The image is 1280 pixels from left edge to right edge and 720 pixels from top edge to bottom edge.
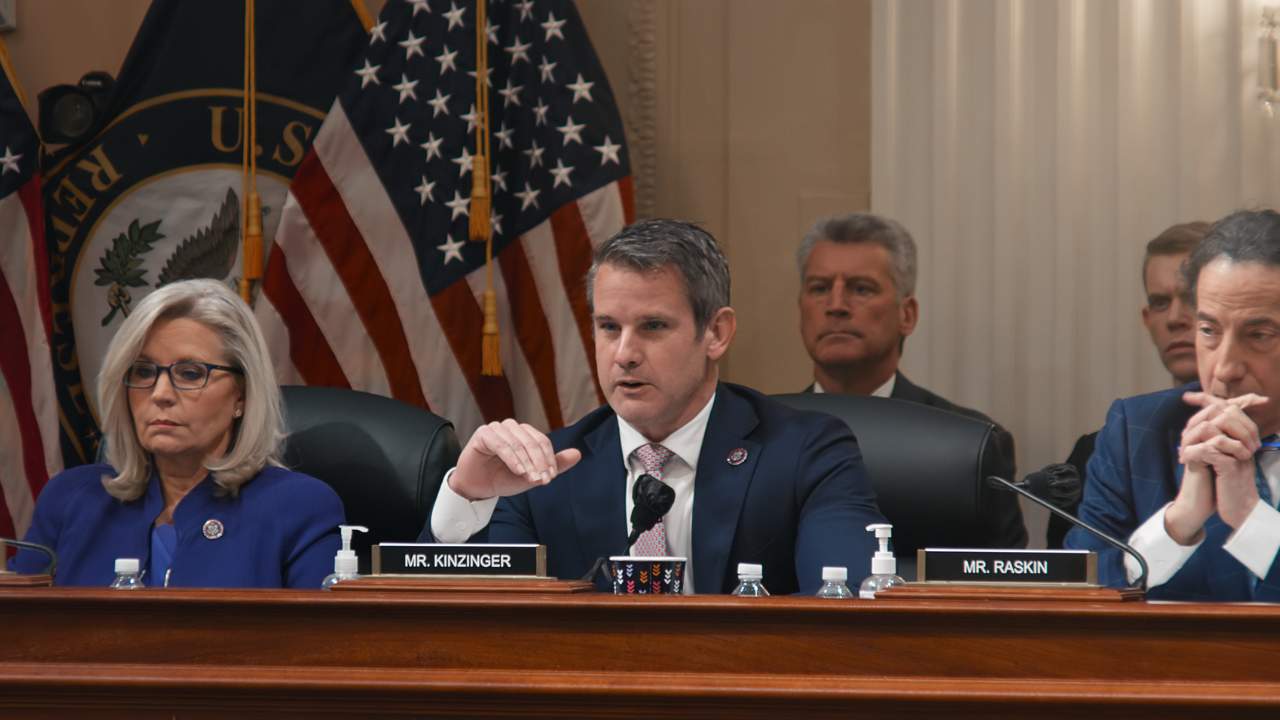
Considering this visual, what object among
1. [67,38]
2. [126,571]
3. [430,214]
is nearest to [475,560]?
[126,571]

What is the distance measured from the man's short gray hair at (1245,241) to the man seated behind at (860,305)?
48.6 inches

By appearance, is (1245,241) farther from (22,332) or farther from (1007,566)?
(22,332)

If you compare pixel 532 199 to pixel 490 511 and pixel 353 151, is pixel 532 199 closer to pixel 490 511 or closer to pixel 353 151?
pixel 353 151

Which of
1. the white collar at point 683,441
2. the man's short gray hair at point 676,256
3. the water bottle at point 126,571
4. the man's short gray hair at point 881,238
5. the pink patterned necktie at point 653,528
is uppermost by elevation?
the man's short gray hair at point 881,238

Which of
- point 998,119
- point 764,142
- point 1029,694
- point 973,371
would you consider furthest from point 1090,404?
point 1029,694

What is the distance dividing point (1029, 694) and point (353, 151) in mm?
2997

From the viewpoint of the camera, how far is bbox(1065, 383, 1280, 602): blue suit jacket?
2361 millimetres

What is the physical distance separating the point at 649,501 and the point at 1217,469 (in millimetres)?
815

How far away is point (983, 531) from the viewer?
8.26 ft

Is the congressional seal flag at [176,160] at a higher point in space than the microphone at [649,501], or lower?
higher

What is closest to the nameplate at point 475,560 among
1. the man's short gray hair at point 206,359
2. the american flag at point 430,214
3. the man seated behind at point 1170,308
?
the man's short gray hair at point 206,359

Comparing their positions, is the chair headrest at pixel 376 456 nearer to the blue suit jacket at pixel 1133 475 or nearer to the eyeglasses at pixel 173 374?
the eyeglasses at pixel 173 374

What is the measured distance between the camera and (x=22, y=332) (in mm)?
3914

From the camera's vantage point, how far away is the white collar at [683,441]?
8.09 ft
